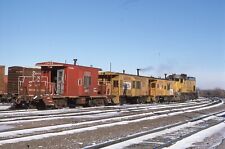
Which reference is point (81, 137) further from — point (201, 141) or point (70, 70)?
point (70, 70)

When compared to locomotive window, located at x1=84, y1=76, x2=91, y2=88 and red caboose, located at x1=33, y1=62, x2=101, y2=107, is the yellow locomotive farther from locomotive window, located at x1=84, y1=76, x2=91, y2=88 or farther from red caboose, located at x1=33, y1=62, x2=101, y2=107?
red caboose, located at x1=33, y1=62, x2=101, y2=107

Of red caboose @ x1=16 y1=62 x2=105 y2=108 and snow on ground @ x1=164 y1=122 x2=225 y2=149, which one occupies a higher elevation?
red caboose @ x1=16 y1=62 x2=105 y2=108

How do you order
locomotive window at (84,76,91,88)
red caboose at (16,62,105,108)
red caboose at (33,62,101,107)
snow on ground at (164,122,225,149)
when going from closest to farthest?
snow on ground at (164,122,225,149)
red caboose at (16,62,105,108)
red caboose at (33,62,101,107)
locomotive window at (84,76,91,88)

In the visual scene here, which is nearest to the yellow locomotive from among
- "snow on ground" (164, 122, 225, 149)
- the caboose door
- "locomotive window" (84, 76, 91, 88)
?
"locomotive window" (84, 76, 91, 88)

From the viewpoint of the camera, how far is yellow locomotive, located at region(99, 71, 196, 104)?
39.3 metres

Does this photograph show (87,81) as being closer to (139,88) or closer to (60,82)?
(60,82)

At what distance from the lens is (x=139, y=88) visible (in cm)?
4522

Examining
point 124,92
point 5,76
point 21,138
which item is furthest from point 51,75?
point 21,138

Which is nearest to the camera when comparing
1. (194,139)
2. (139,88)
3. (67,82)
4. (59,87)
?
(194,139)

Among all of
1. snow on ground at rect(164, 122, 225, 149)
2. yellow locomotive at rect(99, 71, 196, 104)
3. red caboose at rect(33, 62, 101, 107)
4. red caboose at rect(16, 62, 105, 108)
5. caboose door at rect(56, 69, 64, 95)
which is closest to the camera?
snow on ground at rect(164, 122, 225, 149)

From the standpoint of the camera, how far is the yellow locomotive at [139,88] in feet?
129

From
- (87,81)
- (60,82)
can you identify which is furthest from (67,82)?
(87,81)

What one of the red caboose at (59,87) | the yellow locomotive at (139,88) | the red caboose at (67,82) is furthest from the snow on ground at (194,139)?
the yellow locomotive at (139,88)

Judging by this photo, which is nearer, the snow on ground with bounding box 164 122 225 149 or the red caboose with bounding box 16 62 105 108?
the snow on ground with bounding box 164 122 225 149
